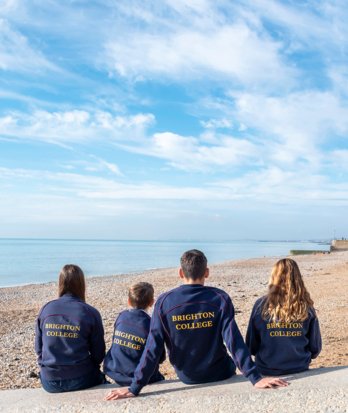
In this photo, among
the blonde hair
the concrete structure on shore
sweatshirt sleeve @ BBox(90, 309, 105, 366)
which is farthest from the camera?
sweatshirt sleeve @ BBox(90, 309, 105, 366)

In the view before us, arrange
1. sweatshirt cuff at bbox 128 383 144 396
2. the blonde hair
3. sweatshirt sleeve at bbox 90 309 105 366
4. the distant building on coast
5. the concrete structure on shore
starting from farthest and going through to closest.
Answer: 1. the distant building on coast
2. sweatshirt sleeve at bbox 90 309 105 366
3. the blonde hair
4. sweatshirt cuff at bbox 128 383 144 396
5. the concrete structure on shore

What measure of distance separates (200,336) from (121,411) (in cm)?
80

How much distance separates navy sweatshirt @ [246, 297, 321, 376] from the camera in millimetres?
4281

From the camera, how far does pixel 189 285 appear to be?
3.97 meters

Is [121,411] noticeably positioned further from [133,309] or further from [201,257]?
[201,257]

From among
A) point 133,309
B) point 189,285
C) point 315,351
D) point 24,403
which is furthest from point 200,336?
point 24,403

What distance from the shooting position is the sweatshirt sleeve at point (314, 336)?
4.38m

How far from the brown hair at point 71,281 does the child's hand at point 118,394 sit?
2.95 feet

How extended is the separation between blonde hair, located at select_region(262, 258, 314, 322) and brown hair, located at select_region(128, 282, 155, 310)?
3.25 ft

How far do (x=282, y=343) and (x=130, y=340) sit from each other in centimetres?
127

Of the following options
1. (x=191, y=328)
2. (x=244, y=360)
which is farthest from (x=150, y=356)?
(x=244, y=360)

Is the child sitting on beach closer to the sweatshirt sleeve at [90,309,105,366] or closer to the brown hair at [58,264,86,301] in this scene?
the sweatshirt sleeve at [90,309,105,366]

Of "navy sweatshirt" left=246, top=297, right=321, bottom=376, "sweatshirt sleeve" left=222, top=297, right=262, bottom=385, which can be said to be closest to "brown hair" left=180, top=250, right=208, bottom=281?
"sweatshirt sleeve" left=222, top=297, right=262, bottom=385

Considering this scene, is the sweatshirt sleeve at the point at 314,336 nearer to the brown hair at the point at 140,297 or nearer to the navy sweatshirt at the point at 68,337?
the brown hair at the point at 140,297
